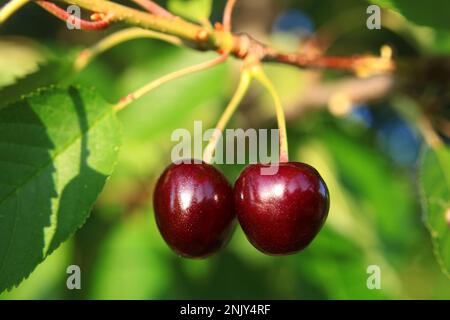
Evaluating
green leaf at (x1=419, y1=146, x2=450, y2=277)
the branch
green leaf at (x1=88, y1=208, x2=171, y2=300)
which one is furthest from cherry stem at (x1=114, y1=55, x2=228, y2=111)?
green leaf at (x1=88, y1=208, x2=171, y2=300)

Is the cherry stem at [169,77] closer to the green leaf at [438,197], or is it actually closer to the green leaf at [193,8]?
the green leaf at [193,8]

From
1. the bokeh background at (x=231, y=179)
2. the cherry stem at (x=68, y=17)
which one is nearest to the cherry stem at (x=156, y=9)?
the cherry stem at (x=68, y=17)

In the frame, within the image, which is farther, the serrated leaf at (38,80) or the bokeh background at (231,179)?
the bokeh background at (231,179)

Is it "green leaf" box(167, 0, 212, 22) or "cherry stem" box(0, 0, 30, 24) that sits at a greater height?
"green leaf" box(167, 0, 212, 22)

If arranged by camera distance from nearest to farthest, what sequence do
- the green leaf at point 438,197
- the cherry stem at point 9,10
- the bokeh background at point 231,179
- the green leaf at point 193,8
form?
the cherry stem at point 9,10 < the green leaf at point 438,197 < the green leaf at point 193,8 < the bokeh background at point 231,179

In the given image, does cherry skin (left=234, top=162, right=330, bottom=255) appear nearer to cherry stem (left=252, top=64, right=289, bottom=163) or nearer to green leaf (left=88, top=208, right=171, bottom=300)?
cherry stem (left=252, top=64, right=289, bottom=163)

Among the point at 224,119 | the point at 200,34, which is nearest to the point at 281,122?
the point at 224,119
